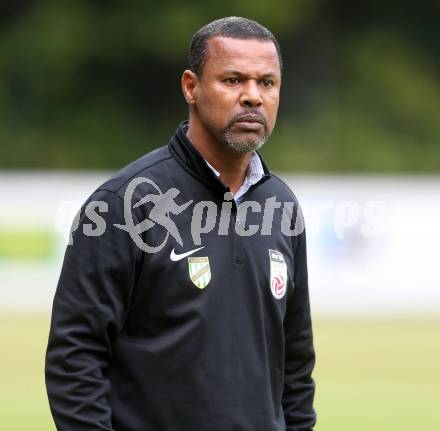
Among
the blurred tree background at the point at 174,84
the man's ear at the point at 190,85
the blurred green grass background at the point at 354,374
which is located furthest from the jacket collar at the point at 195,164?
the blurred tree background at the point at 174,84

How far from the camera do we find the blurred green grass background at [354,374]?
30.4 ft

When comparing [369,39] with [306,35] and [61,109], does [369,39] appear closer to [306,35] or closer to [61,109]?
[306,35]

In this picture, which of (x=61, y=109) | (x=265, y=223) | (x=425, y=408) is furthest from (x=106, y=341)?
(x=61, y=109)

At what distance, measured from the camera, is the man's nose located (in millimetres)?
3586

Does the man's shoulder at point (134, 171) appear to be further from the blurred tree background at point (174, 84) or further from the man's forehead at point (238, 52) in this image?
the blurred tree background at point (174, 84)

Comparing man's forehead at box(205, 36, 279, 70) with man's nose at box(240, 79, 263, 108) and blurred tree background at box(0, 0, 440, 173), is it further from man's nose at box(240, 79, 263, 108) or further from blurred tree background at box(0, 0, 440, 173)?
blurred tree background at box(0, 0, 440, 173)

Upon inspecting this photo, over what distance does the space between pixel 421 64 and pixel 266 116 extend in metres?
26.1

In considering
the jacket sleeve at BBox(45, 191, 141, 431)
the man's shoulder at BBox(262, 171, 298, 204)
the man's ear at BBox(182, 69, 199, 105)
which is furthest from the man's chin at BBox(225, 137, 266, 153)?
the jacket sleeve at BBox(45, 191, 141, 431)

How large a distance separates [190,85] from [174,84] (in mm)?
24339

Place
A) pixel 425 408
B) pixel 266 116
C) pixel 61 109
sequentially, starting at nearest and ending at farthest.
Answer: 1. pixel 266 116
2. pixel 425 408
3. pixel 61 109

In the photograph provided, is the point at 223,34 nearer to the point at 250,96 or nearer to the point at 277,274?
the point at 250,96

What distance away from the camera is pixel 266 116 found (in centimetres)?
362

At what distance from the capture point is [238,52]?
362 centimetres
